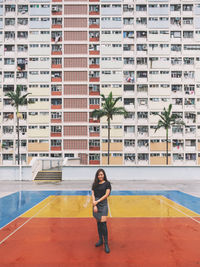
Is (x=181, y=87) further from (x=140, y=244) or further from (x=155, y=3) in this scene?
(x=140, y=244)

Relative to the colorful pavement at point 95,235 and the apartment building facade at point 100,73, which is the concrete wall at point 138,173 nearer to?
the colorful pavement at point 95,235

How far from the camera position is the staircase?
24.7 metres

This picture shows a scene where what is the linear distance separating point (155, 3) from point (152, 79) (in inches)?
620

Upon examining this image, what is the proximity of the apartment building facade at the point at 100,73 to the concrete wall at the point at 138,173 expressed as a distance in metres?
15.4

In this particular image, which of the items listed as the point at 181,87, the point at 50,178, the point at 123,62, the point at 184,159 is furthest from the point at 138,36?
the point at 50,178

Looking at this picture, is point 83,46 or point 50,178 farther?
point 83,46

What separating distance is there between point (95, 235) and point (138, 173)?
59.2 ft

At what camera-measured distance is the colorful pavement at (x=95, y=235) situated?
5449 mm

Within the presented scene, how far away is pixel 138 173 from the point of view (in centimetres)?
2461

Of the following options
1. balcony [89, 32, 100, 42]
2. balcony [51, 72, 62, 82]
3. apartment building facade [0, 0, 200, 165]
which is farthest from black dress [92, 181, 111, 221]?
balcony [89, 32, 100, 42]

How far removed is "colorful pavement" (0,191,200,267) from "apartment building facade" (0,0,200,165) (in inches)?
1140

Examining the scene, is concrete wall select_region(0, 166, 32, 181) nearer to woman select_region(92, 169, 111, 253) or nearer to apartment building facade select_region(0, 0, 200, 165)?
apartment building facade select_region(0, 0, 200, 165)

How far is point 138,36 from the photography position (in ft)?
139

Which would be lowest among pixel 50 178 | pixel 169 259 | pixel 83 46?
pixel 50 178
